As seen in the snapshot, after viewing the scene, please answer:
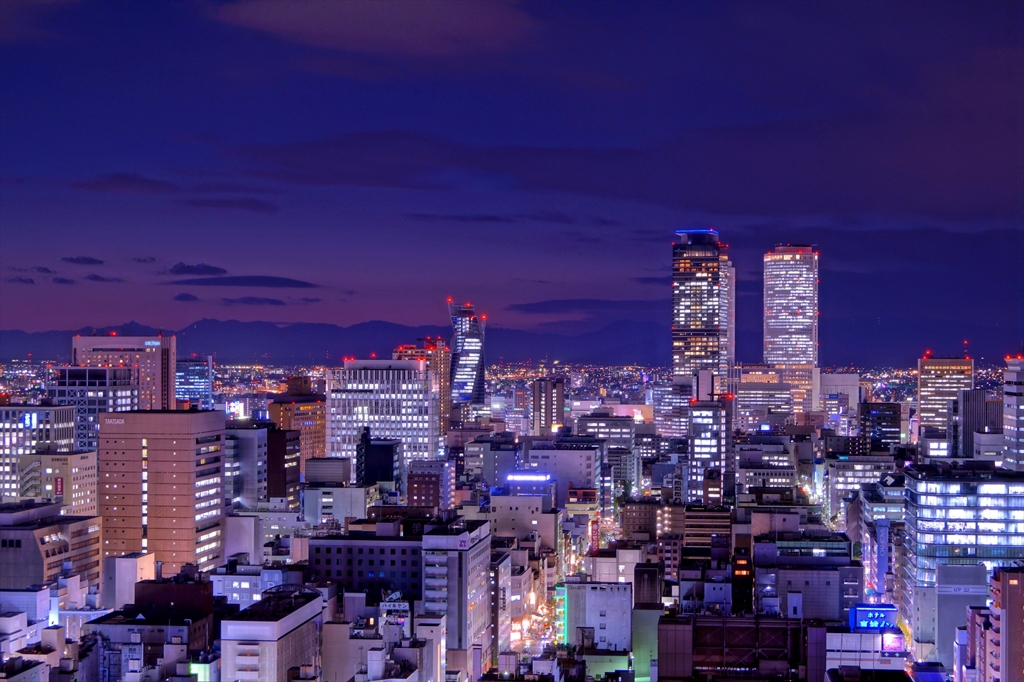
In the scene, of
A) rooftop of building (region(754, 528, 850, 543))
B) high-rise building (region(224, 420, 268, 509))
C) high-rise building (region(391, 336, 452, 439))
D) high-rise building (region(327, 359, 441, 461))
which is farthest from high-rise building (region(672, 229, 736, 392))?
rooftop of building (region(754, 528, 850, 543))

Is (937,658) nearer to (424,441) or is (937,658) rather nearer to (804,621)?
(804,621)

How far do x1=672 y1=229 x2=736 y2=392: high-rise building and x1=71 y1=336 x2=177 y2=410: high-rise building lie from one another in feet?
180

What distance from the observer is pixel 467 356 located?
112 meters

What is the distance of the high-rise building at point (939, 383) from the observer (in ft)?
277

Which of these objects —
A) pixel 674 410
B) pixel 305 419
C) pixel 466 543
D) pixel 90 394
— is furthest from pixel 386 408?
A: pixel 674 410

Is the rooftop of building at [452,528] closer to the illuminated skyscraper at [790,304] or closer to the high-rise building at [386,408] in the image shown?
the high-rise building at [386,408]

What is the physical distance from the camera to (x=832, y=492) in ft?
202

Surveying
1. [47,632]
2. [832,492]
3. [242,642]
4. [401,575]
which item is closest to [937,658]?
[401,575]

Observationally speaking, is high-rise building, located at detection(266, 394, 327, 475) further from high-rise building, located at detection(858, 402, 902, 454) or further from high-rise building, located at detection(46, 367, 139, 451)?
high-rise building, located at detection(858, 402, 902, 454)

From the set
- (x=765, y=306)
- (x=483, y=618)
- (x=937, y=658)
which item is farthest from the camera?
(x=765, y=306)

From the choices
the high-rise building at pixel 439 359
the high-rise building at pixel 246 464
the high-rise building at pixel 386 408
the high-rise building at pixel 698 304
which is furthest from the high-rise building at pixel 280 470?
the high-rise building at pixel 698 304

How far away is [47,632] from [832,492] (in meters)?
42.1

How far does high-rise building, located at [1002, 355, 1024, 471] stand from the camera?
141 feet

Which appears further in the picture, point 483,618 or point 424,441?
point 424,441
